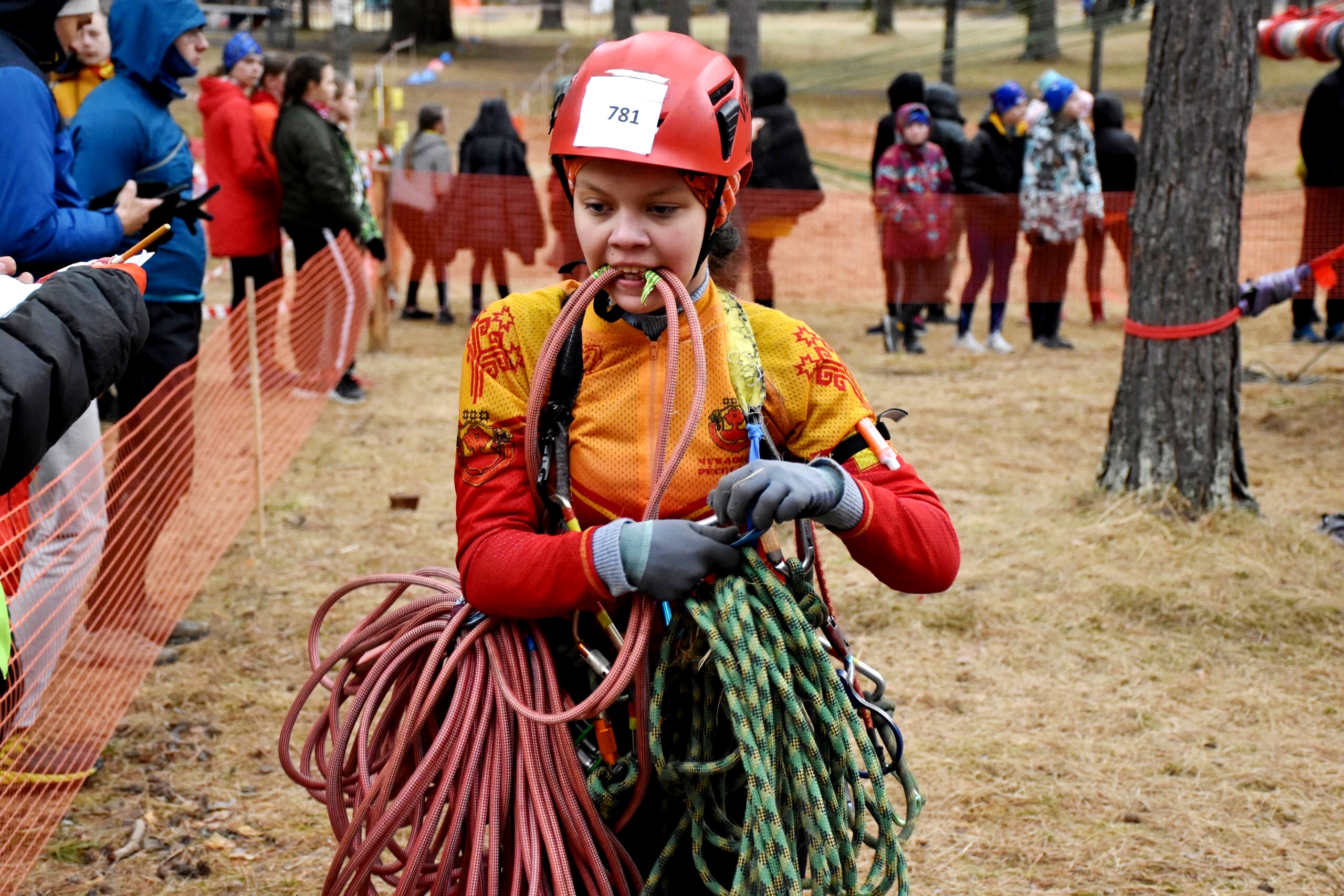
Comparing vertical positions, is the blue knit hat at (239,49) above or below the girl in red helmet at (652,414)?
above

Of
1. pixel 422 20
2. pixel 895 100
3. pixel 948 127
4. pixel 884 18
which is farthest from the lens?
pixel 884 18

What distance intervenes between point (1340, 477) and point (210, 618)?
5.11 metres

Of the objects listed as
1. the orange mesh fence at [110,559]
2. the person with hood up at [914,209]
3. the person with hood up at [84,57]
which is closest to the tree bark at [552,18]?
the person with hood up at [914,209]

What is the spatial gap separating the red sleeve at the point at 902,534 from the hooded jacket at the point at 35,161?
251cm

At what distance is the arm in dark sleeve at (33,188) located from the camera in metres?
3.38

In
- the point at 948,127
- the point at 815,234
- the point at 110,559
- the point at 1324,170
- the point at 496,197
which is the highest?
the point at 948,127

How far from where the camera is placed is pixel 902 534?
1926mm

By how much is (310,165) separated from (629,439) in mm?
5630

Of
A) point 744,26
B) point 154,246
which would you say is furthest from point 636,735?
point 744,26

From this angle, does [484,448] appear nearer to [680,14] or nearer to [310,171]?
[310,171]

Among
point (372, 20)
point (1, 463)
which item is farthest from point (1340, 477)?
point (372, 20)

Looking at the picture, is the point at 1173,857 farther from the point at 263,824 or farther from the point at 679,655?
the point at 263,824

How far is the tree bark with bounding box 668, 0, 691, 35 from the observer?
41.2ft

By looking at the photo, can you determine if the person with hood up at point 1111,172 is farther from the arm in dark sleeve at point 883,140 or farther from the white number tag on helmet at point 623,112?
the white number tag on helmet at point 623,112
